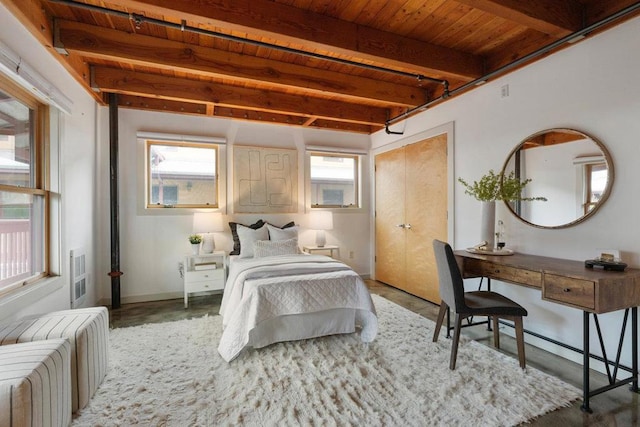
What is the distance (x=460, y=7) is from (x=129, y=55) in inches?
108

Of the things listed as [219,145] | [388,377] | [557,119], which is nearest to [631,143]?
[557,119]

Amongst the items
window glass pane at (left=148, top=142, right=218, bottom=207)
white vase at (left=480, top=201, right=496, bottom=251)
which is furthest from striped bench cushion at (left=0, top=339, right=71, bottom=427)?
white vase at (left=480, top=201, right=496, bottom=251)

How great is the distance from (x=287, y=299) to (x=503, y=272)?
1.74 metres

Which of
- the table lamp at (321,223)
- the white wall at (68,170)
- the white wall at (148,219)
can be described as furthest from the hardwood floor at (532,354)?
the table lamp at (321,223)

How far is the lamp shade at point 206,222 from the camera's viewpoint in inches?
154

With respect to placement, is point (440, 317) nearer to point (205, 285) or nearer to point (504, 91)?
point (504, 91)

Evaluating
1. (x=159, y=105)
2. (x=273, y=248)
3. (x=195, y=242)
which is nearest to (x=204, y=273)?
(x=195, y=242)

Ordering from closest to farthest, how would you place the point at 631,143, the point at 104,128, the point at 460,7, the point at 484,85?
the point at 631,143
the point at 460,7
the point at 484,85
the point at 104,128

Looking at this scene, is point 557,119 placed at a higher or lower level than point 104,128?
lower

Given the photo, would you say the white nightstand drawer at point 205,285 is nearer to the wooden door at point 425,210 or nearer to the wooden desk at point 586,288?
the wooden door at point 425,210

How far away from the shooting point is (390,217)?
15.3 feet

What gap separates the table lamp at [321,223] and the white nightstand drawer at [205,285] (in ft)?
4.90

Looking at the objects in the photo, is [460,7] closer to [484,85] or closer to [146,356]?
[484,85]

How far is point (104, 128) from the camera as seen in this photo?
12.3 feet
